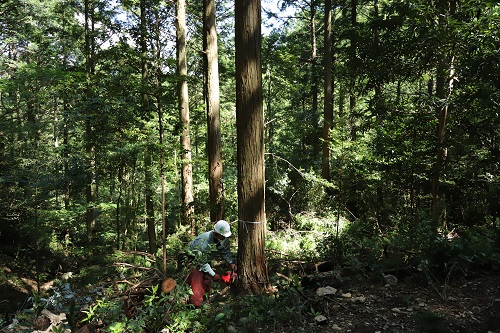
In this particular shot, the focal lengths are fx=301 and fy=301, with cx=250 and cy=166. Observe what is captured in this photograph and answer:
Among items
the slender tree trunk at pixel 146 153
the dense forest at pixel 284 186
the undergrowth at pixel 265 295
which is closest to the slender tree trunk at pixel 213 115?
the dense forest at pixel 284 186

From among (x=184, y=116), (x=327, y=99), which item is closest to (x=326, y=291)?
(x=184, y=116)

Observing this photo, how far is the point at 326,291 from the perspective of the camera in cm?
413

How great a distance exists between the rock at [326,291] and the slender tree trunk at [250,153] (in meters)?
0.75

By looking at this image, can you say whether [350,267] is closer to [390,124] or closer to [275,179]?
[390,124]

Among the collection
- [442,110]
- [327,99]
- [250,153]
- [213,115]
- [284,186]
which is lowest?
[284,186]

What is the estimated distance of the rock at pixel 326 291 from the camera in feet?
13.3

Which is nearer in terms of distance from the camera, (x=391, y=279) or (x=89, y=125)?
(x=391, y=279)

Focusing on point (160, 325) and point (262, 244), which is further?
point (262, 244)

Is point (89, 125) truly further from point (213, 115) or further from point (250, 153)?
point (250, 153)

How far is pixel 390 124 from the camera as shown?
6.97 metres

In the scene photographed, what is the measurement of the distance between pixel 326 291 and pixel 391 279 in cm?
105

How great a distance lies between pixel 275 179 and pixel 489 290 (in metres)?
7.36

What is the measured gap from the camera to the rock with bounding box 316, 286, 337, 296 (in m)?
4.06

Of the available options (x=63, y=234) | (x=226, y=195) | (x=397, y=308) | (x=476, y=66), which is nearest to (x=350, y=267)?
(x=397, y=308)
